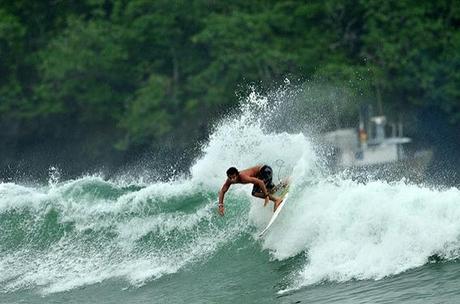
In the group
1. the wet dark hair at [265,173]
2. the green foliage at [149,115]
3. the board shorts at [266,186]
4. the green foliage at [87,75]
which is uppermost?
the green foliage at [87,75]

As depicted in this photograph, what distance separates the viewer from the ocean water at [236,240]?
1336cm

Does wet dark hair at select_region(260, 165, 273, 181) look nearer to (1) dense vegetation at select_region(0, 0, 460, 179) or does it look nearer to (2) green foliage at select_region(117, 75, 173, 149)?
(1) dense vegetation at select_region(0, 0, 460, 179)

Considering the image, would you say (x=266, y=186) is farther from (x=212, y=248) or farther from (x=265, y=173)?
(x=212, y=248)

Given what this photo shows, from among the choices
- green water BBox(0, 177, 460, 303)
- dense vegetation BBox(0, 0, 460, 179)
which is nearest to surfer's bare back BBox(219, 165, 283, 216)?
green water BBox(0, 177, 460, 303)

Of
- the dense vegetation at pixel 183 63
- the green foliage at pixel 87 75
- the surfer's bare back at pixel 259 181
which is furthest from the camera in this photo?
the green foliage at pixel 87 75

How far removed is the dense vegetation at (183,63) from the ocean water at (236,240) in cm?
1431

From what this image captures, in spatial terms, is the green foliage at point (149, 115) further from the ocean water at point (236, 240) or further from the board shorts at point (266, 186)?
the board shorts at point (266, 186)

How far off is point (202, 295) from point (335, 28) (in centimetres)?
2087

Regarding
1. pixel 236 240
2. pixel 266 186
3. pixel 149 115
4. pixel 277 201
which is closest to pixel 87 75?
pixel 149 115

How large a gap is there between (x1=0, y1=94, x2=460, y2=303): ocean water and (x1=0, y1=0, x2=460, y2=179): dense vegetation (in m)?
14.3

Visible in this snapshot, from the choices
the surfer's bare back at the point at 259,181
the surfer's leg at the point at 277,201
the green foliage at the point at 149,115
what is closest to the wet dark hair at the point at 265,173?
the surfer's bare back at the point at 259,181

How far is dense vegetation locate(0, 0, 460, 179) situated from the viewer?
3209 cm

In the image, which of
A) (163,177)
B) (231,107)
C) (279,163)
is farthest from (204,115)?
(279,163)

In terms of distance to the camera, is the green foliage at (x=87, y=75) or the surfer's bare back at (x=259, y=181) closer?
the surfer's bare back at (x=259, y=181)
